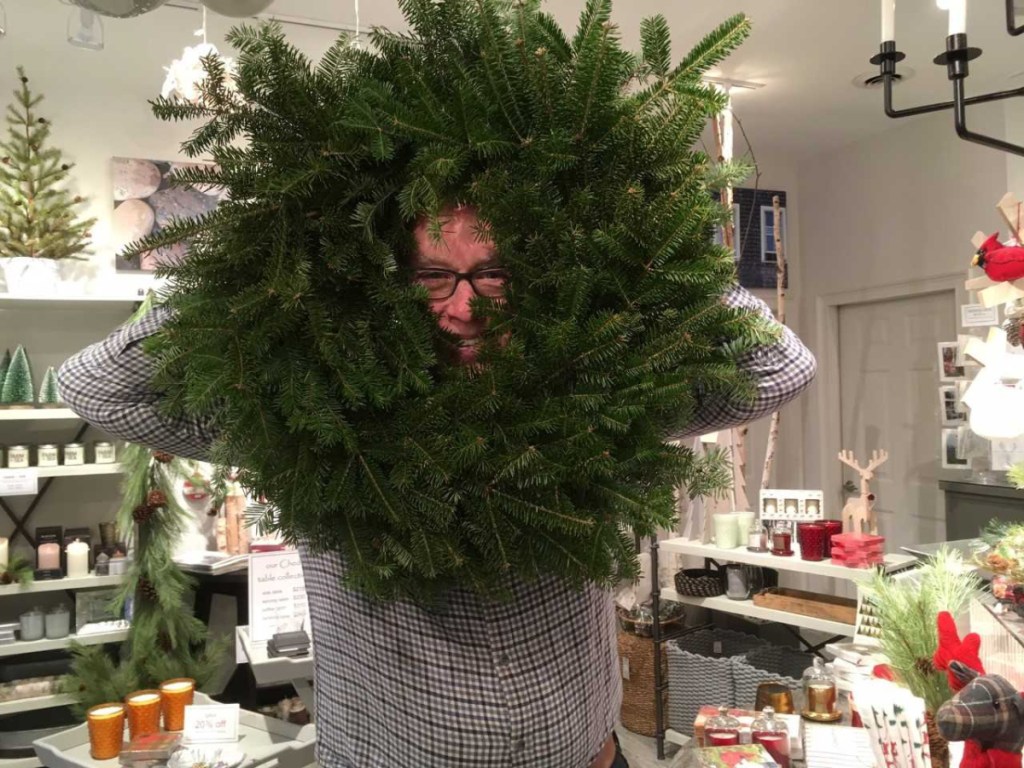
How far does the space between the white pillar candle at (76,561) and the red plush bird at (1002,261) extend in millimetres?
2985

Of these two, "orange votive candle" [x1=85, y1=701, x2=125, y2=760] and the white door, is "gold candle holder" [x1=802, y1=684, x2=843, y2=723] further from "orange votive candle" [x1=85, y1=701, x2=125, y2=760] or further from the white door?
the white door

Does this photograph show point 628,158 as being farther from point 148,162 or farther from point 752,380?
point 148,162

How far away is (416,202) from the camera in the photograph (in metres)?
0.82

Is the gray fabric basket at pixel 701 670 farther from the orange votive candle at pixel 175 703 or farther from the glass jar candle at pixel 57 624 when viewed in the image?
the glass jar candle at pixel 57 624

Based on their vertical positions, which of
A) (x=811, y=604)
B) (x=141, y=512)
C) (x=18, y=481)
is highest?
(x=18, y=481)

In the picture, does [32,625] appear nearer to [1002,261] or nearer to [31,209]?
[31,209]

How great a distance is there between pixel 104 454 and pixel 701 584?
2.35 metres

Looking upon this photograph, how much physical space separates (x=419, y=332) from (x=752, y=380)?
425 mm

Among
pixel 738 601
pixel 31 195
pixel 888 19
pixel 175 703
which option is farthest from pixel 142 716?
pixel 738 601

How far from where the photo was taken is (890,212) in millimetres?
4496

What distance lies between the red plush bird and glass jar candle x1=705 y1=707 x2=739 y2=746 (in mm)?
957

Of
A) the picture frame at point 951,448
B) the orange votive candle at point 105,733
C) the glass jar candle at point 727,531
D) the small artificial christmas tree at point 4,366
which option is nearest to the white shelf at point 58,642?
Result: the small artificial christmas tree at point 4,366

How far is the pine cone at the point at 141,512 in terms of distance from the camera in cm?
301

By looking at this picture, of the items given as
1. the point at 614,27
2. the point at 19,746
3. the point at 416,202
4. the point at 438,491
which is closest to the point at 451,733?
the point at 438,491
